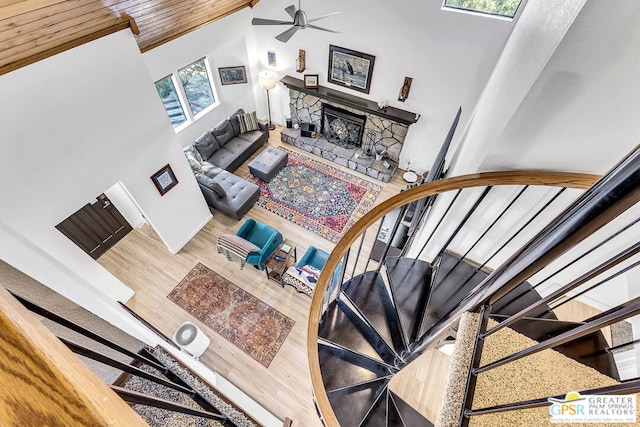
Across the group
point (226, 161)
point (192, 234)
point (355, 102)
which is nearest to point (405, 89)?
point (355, 102)

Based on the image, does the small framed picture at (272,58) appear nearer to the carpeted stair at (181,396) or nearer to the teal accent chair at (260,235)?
the teal accent chair at (260,235)

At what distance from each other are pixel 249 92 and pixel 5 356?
24.7 ft

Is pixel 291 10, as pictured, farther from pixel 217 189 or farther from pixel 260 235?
pixel 260 235

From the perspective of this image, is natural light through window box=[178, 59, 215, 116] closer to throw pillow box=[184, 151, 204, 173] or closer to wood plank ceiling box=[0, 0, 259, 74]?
throw pillow box=[184, 151, 204, 173]

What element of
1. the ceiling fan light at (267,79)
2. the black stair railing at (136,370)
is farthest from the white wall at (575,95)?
the ceiling fan light at (267,79)

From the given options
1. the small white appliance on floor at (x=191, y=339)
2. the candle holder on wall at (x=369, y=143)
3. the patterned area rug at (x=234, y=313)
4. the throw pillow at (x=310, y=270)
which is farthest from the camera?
the candle holder on wall at (x=369, y=143)

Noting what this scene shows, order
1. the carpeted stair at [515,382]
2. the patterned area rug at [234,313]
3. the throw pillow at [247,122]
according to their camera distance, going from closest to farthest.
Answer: the carpeted stair at [515,382] → the patterned area rug at [234,313] → the throw pillow at [247,122]

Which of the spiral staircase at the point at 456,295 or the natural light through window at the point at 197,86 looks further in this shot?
the natural light through window at the point at 197,86

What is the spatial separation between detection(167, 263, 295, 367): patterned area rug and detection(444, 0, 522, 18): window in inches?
211

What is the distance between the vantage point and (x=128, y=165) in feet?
11.9

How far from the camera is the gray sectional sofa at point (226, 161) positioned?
5461 mm

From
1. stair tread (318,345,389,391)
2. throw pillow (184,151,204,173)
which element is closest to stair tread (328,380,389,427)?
stair tread (318,345,389,391)

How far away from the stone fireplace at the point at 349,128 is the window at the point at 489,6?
182cm

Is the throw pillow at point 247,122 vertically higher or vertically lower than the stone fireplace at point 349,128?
lower
